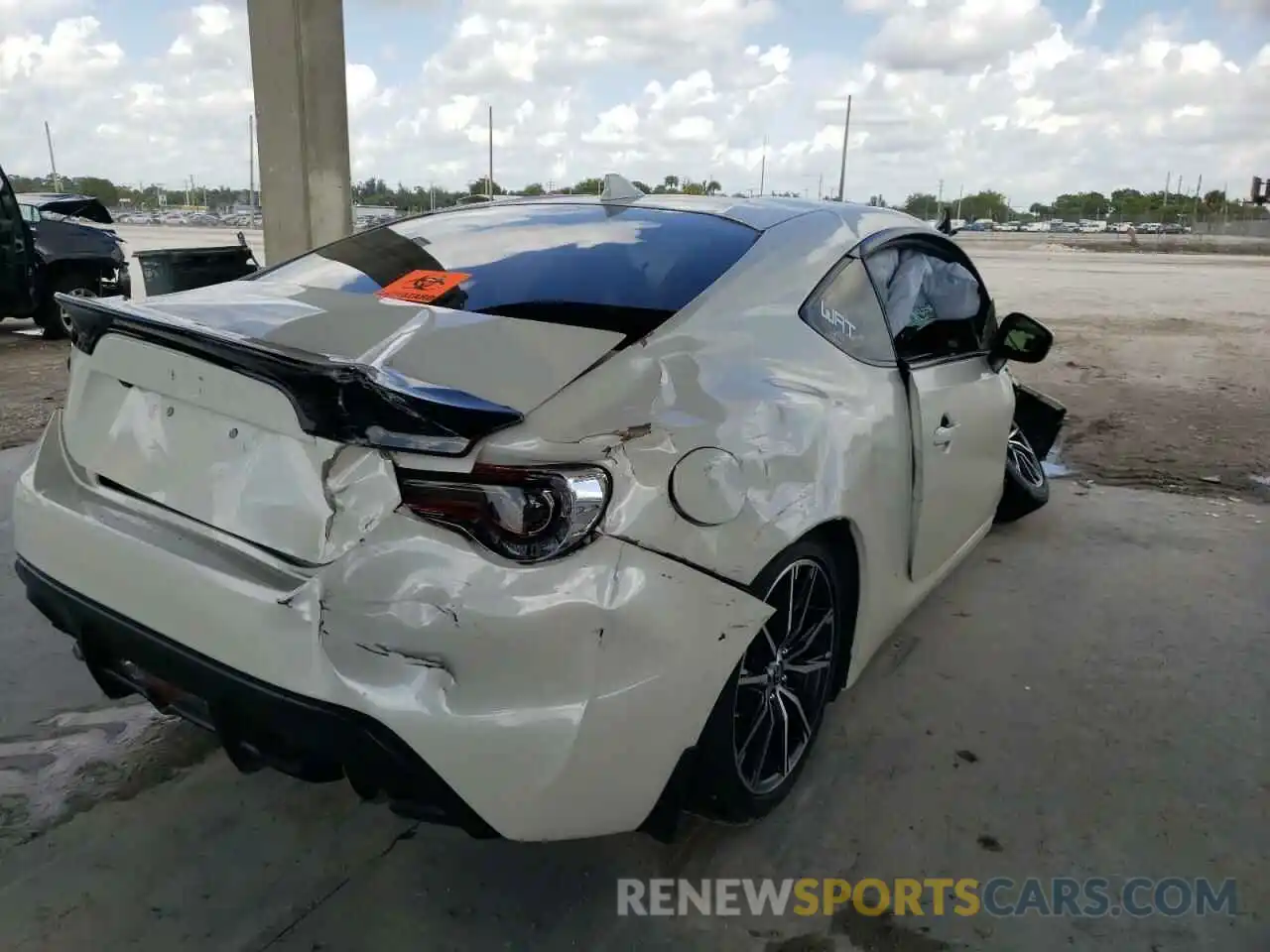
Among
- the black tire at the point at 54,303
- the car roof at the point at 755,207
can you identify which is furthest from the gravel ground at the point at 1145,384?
the car roof at the point at 755,207

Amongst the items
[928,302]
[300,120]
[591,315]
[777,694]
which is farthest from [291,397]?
[300,120]

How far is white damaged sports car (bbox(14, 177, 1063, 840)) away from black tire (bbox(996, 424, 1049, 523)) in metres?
2.09

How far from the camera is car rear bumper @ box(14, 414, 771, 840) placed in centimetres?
175

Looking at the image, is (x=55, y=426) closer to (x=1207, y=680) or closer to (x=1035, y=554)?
(x=1207, y=680)

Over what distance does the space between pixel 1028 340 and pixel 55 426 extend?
310 cm

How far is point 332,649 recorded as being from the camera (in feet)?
5.84

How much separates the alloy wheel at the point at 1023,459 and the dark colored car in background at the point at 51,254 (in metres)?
8.51

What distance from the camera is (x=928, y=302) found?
3275mm

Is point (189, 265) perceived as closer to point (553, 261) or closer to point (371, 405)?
point (553, 261)

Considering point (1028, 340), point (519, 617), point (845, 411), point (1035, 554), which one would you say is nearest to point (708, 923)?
point (519, 617)

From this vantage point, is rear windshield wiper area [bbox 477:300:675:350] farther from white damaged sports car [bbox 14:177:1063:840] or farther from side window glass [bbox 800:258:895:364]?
side window glass [bbox 800:258:895:364]

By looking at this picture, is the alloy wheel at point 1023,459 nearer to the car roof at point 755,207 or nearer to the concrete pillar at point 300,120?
the car roof at point 755,207

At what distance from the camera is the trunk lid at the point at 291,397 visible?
5.79ft

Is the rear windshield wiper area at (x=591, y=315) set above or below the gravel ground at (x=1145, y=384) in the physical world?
above
